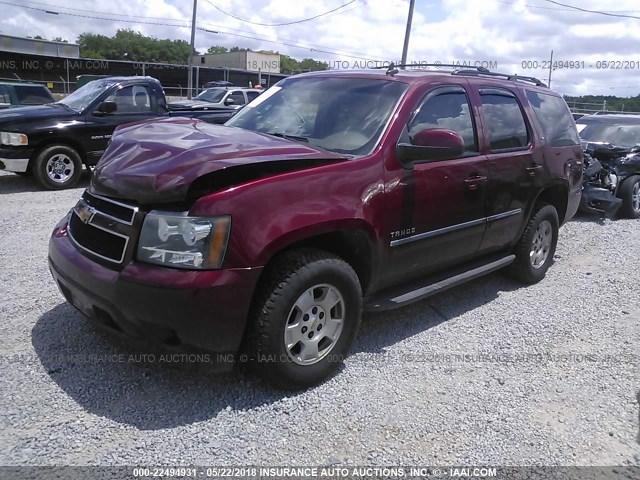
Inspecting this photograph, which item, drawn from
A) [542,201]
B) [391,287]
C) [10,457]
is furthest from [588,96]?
[10,457]

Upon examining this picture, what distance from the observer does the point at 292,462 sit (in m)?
2.67

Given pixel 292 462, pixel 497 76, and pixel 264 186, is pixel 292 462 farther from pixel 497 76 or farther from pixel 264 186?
pixel 497 76

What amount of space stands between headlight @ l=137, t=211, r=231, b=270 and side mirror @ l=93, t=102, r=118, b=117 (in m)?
6.87

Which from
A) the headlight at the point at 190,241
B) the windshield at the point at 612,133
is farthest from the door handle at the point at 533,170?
the windshield at the point at 612,133

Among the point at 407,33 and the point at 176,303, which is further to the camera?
the point at 407,33

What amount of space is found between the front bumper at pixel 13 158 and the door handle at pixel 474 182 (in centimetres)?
703

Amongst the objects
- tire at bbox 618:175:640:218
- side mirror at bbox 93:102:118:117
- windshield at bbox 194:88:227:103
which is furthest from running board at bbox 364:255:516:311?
windshield at bbox 194:88:227:103

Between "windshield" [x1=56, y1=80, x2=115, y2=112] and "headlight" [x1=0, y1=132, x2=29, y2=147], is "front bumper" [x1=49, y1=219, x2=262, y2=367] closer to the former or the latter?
"headlight" [x1=0, y1=132, x2=29, y2=147]

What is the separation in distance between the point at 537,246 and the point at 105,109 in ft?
22.9

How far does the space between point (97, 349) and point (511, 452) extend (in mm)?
2605

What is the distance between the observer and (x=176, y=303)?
271 centimetres

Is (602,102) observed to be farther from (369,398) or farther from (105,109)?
(369,398)

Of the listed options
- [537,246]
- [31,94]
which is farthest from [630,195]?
[31,94]

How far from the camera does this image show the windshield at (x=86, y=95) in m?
9.02
